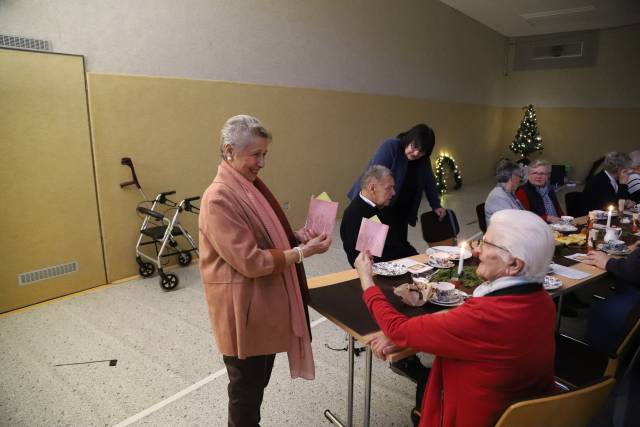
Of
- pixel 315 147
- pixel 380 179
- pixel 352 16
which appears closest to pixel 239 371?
pixel 380 179

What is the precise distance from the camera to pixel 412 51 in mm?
8609

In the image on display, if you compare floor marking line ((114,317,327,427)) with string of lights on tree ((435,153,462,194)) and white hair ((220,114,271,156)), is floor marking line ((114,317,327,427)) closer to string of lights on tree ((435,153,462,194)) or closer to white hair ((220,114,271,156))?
white hair ((220,114,271,156))

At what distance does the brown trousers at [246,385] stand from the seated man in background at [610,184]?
4233 mm

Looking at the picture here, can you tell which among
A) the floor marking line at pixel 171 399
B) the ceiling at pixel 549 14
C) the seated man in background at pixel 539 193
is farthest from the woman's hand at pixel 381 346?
the ceiling at pixel 549 14

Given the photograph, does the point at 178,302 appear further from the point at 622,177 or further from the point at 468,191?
the point at 468,191

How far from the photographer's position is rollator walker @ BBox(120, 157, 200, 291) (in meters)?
4.13

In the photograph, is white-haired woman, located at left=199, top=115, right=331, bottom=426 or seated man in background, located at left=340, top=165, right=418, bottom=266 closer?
white-haired woman, located at left=199, top=115, right=331, bottom=426

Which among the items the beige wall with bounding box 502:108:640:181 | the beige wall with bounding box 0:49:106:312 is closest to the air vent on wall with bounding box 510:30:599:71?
the beige wall with bounding box 502:108:640:181

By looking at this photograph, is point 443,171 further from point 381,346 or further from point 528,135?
point 381,346

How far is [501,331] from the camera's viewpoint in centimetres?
120

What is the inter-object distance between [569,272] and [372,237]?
134 centimetres

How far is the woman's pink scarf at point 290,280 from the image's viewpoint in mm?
1623

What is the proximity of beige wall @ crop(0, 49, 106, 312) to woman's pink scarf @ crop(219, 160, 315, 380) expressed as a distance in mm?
2987

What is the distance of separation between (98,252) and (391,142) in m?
3.12
